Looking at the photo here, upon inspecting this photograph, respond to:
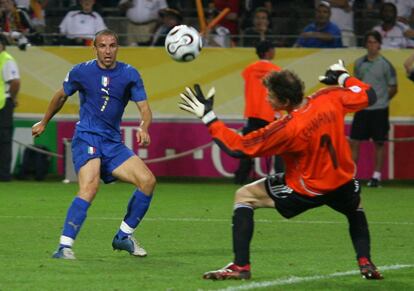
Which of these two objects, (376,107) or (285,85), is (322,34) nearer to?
(376,107)

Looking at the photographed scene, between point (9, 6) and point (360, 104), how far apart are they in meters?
11.5

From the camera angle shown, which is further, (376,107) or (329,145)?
(376,107)

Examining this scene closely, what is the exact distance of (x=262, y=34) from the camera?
1886cm

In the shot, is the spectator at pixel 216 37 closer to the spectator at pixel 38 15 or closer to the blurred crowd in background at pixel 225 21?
the blurred crowd in background at pixel 225 21

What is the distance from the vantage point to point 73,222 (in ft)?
32.9

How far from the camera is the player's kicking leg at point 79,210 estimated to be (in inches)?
393

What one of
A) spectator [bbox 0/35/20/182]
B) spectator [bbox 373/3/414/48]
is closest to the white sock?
spectator [bbox 373/3/414/48]

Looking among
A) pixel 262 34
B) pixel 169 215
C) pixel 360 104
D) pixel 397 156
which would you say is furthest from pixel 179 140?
pixel 360 104

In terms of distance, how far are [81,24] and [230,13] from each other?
2.51 meters

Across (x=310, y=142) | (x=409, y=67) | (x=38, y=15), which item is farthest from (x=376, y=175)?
(x=310, y=142)

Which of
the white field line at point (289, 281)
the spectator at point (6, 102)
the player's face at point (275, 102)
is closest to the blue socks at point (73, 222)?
the white field line at point (289, 281)

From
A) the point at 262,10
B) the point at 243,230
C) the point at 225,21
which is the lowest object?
the point at 225,21

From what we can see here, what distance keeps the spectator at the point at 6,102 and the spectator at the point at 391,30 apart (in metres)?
→ 5.82

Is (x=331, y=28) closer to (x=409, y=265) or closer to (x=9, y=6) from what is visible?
(x=9, y=6)
